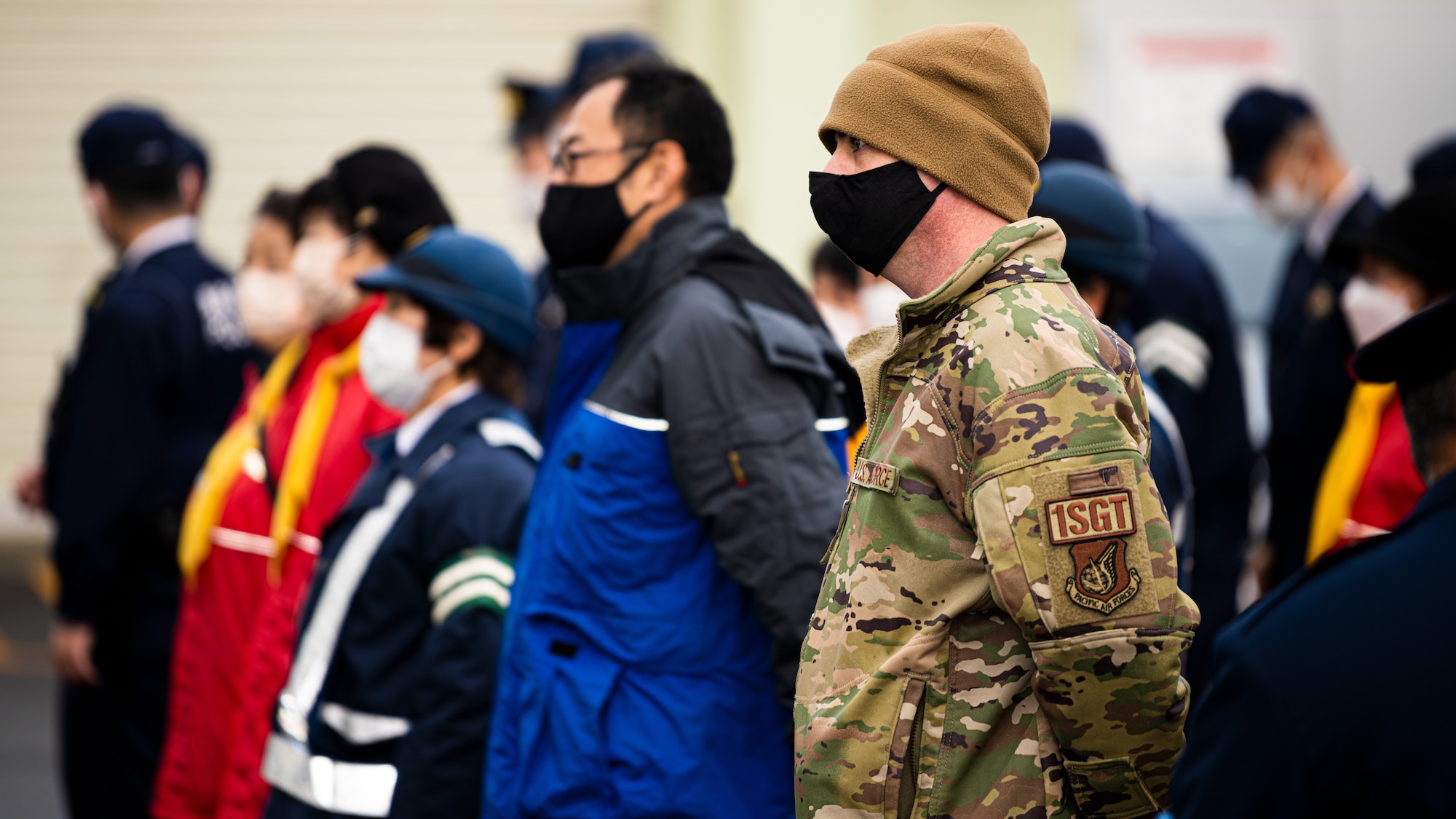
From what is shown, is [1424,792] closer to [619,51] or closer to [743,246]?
[743,246]

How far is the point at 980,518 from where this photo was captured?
1.77 metres

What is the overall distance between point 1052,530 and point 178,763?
309cm

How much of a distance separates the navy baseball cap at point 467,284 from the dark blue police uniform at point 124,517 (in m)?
1.60

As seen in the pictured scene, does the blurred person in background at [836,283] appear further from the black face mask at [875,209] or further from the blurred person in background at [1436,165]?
the black face mask at [875,209]

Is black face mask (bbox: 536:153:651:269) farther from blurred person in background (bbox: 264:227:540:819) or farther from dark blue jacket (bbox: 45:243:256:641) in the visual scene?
dark blue jacket (bbox: 45:243:256:641)

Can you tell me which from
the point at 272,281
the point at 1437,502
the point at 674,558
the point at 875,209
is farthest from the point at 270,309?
the point at 1437,502

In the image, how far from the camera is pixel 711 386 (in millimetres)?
2600

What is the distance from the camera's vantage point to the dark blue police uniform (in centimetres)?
452

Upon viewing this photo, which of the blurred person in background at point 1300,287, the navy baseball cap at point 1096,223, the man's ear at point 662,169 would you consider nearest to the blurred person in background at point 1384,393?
the blurred person in background at point 1300,287

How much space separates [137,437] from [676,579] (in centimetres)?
269

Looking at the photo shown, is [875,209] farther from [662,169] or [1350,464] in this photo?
[1350,464]

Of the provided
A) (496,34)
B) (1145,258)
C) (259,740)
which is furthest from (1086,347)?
(496,34)

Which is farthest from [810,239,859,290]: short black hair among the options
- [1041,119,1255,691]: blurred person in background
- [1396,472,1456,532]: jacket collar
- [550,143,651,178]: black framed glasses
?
[1396,472,1456,532]: jacket collar

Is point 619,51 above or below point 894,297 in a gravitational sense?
above
